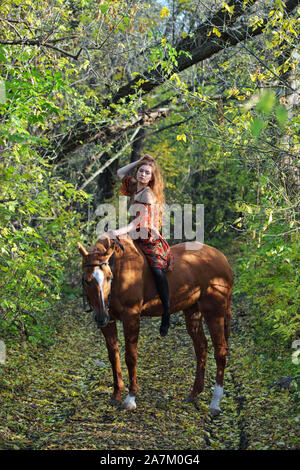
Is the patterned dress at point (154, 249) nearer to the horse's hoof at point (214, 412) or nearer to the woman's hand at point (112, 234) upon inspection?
the woman's hand at point (112, 234)

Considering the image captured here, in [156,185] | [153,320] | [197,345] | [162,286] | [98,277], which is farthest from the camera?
[153,320]

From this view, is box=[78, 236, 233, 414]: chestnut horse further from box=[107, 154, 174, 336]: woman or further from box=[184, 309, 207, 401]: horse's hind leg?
box=[107, 154, 174, 336]: woman

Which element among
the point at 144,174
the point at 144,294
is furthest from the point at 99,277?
the point at 144,174

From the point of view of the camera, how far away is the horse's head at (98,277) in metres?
4.90

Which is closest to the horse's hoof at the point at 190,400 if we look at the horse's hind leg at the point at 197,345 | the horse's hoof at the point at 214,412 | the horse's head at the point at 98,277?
the horse's hind leg at the point at 197,345

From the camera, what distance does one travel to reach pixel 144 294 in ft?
18.6

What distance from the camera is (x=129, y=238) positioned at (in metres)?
5.74

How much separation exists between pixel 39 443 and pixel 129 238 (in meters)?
2.49

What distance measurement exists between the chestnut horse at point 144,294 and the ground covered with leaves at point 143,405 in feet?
1.19

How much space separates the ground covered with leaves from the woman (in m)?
1.14

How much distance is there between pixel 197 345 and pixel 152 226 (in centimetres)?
177

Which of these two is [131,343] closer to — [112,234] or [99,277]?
[99,277]
